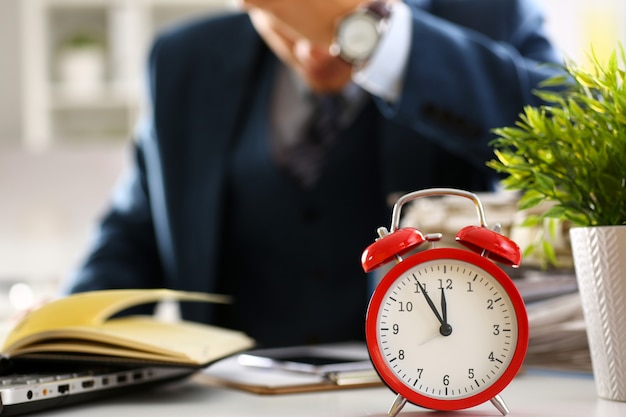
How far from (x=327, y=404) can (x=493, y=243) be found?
0.20m

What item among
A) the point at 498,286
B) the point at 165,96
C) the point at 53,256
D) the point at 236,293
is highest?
the point at 165,96

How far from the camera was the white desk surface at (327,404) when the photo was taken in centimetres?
59

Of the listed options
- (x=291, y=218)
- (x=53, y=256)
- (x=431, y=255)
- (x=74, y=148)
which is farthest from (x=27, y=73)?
(x=431, y=255)

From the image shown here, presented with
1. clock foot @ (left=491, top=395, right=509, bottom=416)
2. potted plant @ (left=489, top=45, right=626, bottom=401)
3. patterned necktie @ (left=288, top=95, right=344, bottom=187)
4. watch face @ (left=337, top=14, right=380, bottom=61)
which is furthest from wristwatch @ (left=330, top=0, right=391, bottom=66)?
clock foot @ (left=491, top=395, right=509, bottom=416)

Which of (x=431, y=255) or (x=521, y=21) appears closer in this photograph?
(x=431, y=255)

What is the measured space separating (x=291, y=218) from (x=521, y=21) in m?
0.54

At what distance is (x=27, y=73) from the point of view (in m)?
3.23

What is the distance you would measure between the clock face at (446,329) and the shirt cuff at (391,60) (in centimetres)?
54

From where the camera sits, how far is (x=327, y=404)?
2.09 ft

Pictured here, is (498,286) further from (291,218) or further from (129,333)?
(291,218)

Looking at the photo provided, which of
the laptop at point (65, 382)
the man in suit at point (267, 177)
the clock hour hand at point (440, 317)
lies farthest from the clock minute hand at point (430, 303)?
the man in suit at point (267, 177)

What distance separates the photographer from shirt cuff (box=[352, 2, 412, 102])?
3.47ft

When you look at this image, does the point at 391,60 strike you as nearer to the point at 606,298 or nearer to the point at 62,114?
the point at 606,298

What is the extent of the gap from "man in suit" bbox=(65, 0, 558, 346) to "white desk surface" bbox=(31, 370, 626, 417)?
1.86 ft
